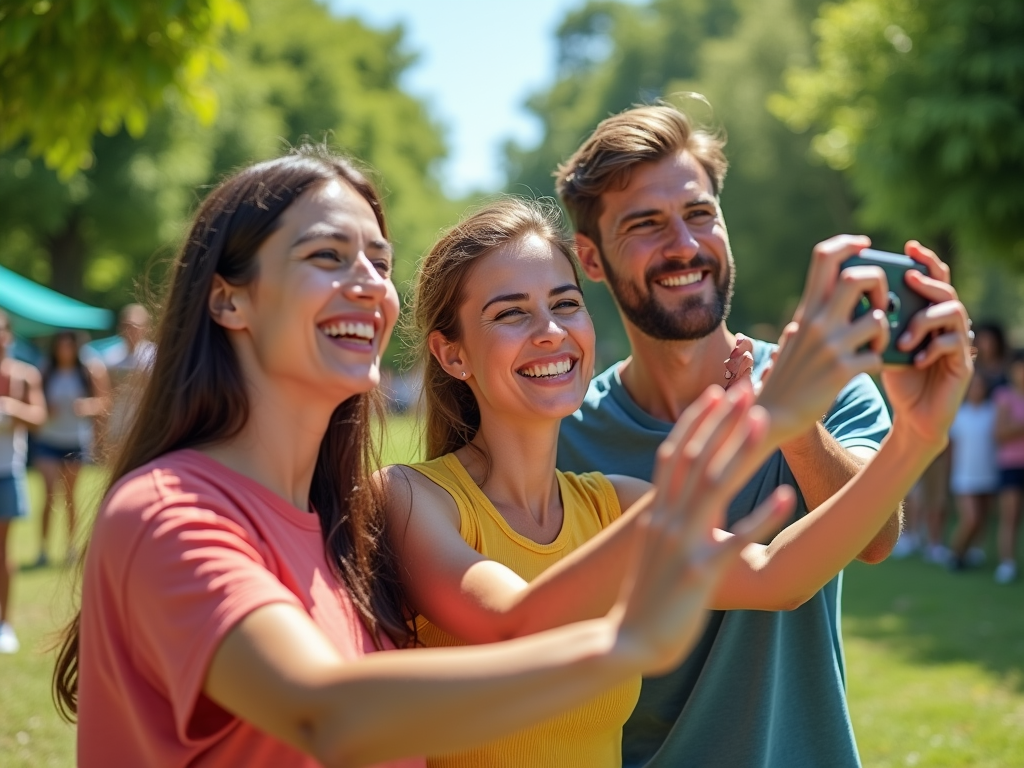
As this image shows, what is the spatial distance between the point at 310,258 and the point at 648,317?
1.76 metres

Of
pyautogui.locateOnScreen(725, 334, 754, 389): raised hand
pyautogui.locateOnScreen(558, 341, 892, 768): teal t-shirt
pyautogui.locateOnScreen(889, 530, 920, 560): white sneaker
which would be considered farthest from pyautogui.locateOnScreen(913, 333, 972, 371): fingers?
pyautogui.locateOnScreen(889, 530, 920, 560): white sneaker

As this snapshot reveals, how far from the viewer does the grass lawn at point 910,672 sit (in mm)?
6062

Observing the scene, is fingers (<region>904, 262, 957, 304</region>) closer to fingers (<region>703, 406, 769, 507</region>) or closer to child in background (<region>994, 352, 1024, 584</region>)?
fingers (<region>703, 406, 769, 507</region>)

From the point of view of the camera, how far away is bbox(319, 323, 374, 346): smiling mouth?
86.3 inches

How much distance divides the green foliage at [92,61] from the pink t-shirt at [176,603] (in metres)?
3.08

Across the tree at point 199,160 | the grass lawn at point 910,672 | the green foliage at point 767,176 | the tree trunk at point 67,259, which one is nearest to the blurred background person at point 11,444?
the grass lawn at point 910,672

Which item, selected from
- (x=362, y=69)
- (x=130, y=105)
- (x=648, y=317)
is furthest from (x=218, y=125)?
(x=648, y=317)

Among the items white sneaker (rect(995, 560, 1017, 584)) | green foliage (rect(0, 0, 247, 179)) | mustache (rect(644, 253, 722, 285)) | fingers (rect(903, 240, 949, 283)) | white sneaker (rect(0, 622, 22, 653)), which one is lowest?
white sneaker (rect(995, 560, 1017, 584))

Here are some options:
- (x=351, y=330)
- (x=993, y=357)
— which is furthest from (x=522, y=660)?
(x=993, y=357)

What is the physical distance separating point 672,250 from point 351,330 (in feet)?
5.76

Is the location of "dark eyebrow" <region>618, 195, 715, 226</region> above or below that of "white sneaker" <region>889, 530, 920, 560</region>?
above

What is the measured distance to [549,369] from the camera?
2824 millimetres

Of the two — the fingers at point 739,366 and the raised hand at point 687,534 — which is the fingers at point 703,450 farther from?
the fingers at point 739,366

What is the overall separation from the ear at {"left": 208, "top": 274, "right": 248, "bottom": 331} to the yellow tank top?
69 centimetres
